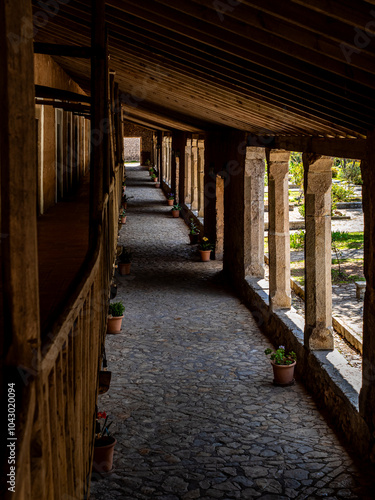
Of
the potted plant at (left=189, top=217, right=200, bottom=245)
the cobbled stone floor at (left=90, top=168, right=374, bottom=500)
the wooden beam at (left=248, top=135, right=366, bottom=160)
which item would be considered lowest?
the cobbled stone floor at (left=90, top=168, right=374, bottom=500)

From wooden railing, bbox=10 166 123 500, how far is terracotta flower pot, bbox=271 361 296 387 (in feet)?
16.5

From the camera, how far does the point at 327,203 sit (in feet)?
27.7

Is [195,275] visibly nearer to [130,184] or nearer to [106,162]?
[106,162]

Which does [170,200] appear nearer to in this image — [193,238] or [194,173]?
[194,173]

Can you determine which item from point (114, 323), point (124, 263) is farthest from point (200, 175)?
point (114, 323)

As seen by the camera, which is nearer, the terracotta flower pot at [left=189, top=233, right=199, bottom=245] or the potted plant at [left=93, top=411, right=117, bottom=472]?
the potted plant at [left=93, top=411, right=117, bottom=472]

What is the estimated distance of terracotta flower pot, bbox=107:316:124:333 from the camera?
34.4 feet

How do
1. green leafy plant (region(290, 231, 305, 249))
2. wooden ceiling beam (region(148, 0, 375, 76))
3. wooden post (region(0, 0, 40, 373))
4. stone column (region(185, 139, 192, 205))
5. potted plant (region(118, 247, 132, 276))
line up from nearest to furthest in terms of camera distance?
wooden post (region(0, 0, 40, 373)), wooden ceiling beam (region(148, 0, 375, 76)), potted plant (region(118, 247, 132, 276)), green leafy plant (region(290, 231, 305, 249)), stone column (region(185, 139, 192, 205))

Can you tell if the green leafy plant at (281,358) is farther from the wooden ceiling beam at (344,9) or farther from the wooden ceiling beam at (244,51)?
the wooden ceiling beam at (344,9)

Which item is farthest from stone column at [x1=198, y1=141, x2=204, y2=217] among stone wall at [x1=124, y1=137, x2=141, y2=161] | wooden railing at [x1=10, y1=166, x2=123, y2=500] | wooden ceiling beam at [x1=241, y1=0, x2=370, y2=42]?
stone wall at [x1=124, y1=137, x2=141, y2=161]

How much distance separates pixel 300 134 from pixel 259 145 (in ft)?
9.60

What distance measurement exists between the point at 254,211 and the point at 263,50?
7.87 meters

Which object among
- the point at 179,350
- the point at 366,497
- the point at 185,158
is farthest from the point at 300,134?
the point at 185,158

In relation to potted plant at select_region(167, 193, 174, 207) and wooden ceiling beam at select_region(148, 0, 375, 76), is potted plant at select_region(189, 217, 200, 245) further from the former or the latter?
wooden ceiling beam at select_region(148, 0, 375, 76)
